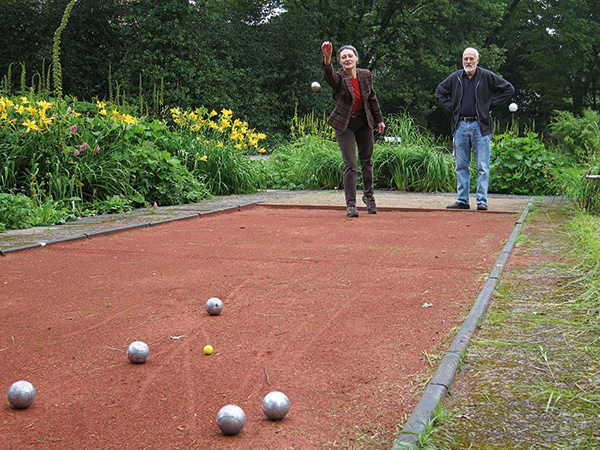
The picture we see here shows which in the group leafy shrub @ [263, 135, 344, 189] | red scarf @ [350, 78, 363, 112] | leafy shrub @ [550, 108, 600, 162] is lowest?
leafy shrub @ [263, 135, 344, 189]

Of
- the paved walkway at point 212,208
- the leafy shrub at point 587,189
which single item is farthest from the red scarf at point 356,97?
the leafy shrub at point 587,189

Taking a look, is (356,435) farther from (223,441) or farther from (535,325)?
(535,325)

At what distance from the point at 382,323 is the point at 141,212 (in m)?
5.27

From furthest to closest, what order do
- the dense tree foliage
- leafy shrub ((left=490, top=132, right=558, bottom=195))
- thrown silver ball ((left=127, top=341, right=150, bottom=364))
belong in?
the dense tree foliage → leafy shrub ((left=490, top=132, right=558, bottom=195)) → thrown silver ball ((left=127, top=341, right=150, bottom=364))

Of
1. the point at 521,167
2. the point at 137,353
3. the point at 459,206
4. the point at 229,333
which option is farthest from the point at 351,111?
the point at 137,353

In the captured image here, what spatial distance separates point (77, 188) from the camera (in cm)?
768

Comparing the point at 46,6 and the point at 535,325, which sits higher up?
the point at 46,6

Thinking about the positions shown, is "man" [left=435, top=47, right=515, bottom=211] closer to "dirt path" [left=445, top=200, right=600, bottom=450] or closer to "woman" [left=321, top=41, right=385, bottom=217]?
"woman" [left=321, top=41, right=385, bottom=217]

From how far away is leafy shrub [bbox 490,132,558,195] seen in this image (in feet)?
34.9

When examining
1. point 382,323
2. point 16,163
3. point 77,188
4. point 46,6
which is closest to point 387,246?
point 382,323

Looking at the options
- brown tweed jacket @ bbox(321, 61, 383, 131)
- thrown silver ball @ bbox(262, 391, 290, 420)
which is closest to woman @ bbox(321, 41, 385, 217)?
brown tweed jacket @ bbox(321, 61, 383, 131)

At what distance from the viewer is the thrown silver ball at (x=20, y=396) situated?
220 cm

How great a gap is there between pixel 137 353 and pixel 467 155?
667 cm

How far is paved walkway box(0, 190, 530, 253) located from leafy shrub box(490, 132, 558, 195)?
0.78m
